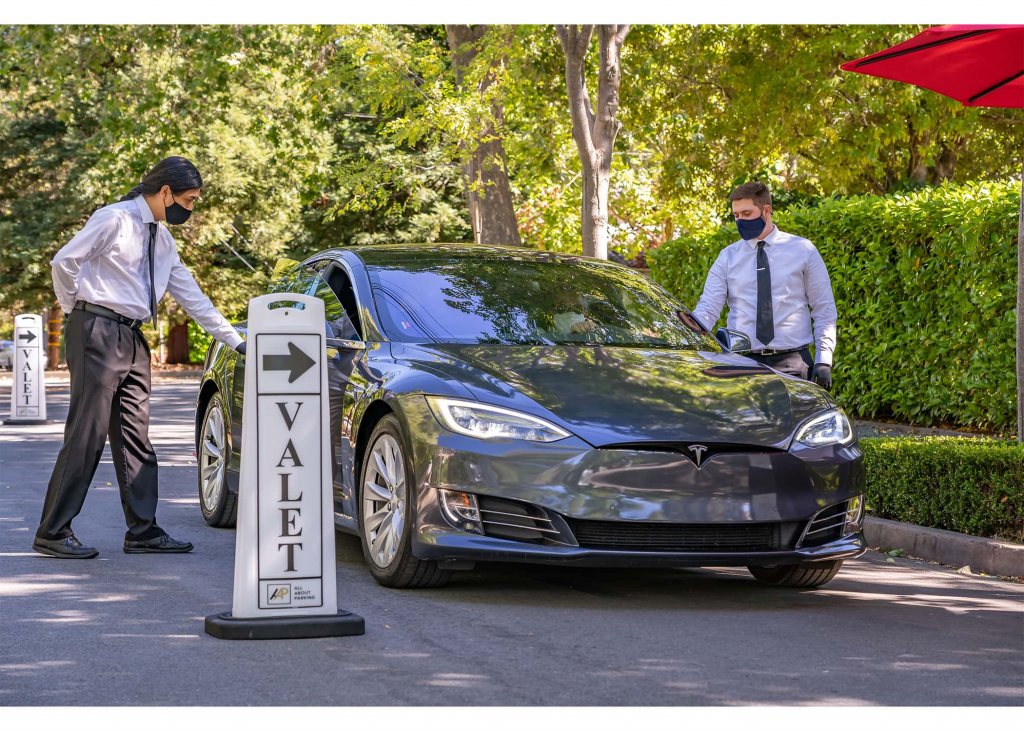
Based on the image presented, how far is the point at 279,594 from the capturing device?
512 cm

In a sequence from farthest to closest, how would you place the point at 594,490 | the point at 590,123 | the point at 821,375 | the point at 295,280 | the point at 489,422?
the point at 590,123 < the point at 295,280 < the point at 821,375 < the point at 489,422 < the point at 594,490

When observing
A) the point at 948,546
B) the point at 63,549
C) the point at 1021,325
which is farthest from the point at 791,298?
the point at 63,549

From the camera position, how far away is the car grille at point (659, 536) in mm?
5699

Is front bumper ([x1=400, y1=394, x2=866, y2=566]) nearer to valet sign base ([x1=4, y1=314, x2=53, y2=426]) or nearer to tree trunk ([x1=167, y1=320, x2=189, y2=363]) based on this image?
valet sign base ([x1=4, y1=314, x2=53, y2=426])

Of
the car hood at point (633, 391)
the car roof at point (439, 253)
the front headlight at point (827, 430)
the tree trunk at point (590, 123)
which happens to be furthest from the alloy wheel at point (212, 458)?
the tree trunk at point (590, 123)

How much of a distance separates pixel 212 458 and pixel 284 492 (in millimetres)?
3374

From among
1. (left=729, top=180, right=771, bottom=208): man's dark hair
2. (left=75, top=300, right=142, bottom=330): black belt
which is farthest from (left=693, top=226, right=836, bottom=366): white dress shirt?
(left=75, top=300, right=142, bottom=330): black belt

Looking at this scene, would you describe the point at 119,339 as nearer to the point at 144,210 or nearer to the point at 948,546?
the point at 144,210

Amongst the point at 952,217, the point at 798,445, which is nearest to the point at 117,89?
the point at 952,217

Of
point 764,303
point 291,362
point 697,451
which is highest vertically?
point 764,303

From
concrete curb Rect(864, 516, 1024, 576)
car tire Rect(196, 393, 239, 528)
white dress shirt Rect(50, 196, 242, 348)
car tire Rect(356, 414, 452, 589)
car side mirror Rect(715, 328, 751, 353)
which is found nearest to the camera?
car tire Rect(356, 414, 452, 589)

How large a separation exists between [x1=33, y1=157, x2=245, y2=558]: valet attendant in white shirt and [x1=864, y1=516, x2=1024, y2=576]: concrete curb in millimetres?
3775

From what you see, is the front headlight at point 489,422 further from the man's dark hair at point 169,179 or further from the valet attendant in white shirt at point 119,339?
the man's dark hair at point 169,179

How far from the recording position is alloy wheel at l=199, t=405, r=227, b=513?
321 inches
